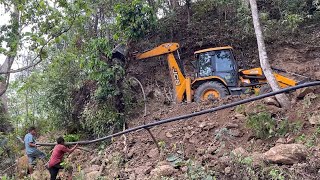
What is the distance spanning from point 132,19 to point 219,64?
3.10 metres

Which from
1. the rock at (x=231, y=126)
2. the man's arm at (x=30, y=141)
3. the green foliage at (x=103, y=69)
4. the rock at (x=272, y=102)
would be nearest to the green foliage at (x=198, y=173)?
the rock at (x=231, y=126)

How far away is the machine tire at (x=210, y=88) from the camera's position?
971cm

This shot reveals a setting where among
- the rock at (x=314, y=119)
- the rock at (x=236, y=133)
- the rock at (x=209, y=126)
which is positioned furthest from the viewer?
the rock at (x=209, y=126)

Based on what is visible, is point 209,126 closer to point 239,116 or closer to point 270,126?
point 239,116

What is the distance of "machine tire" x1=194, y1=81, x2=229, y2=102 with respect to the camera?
9.71 metres

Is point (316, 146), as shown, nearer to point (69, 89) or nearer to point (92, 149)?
point (92, 149)

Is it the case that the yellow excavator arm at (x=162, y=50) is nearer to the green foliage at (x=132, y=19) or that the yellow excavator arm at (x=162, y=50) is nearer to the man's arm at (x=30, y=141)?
the green foliage at (x=132, y=19)

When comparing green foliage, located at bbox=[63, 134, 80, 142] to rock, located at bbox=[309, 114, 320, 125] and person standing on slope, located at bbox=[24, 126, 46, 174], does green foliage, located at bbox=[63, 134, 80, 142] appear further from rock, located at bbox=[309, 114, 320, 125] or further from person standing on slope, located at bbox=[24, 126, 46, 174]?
rock, located at bbox=[309, 114, 320, 125]

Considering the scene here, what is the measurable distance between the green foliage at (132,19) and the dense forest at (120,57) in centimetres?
3

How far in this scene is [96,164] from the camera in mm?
8078

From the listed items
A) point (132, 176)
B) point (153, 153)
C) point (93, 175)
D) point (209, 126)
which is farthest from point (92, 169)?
point (209, 126)

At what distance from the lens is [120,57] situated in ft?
35.7

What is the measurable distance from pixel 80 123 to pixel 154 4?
6068mm

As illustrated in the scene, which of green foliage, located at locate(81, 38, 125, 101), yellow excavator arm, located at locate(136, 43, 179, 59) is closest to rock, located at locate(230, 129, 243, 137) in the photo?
green foliage, located at locate(81, 38, 125, 101)
